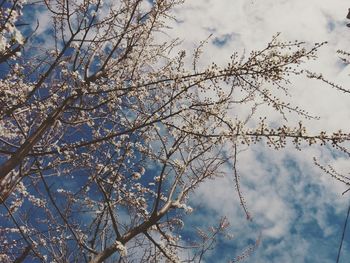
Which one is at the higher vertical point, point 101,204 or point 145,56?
point 145,56

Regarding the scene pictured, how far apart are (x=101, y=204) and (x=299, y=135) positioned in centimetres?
582

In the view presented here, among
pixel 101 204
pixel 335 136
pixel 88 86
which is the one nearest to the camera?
pixel 335 136

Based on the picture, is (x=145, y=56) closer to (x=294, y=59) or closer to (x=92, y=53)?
(x=92, y=53)

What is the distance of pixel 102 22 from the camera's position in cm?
595

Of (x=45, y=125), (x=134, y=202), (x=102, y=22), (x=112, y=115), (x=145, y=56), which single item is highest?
(x=145, y=56)

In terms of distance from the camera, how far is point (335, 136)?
3.88 meters

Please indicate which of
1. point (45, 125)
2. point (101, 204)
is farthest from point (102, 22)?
point (101, 204)

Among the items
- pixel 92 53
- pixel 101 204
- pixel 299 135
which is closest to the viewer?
pixel 299 135

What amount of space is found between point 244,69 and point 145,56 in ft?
9.56

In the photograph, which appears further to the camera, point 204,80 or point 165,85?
point 165,85

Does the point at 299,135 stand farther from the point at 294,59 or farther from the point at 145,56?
the point at 145,56

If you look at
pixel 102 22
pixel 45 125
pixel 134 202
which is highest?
pixel 102 22

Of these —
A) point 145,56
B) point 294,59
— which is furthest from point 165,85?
point 294,59

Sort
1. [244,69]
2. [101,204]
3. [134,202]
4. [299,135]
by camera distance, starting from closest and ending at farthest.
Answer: [299,135], [244,69], [134,202], [101,204]
